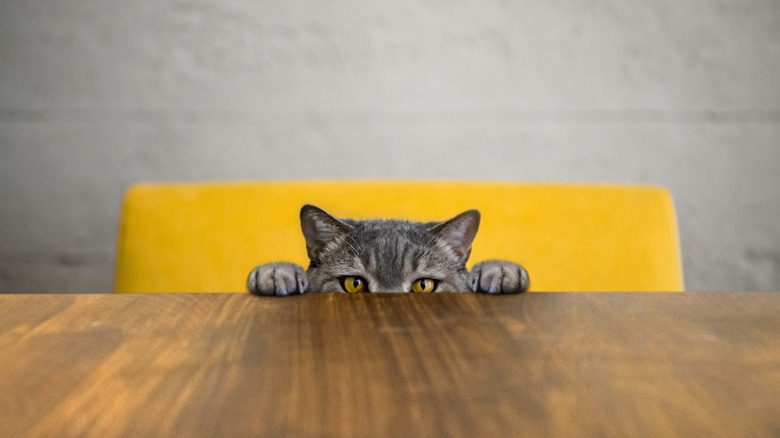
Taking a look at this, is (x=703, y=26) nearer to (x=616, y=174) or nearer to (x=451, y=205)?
(x=616, y=174)

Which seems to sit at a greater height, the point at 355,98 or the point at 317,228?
the point at 355,98

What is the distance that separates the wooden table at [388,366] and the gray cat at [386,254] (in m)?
0.39

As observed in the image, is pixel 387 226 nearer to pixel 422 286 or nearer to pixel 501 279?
pixel 422 286

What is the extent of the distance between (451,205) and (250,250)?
1.36 ft

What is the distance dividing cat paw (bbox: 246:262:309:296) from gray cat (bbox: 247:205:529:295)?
0.81 ft

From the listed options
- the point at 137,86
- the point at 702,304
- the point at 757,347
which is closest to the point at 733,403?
the point at 757,347

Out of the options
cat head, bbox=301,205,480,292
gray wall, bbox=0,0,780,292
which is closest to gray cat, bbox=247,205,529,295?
cat head, bbox=301,205,480,292

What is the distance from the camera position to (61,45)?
6.79ft

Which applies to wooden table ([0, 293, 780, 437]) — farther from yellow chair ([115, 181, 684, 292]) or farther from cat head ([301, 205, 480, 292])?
yellow chair ([115, 181, 684, 292])

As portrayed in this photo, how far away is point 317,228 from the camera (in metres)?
1.17

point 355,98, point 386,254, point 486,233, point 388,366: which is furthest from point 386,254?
point 355,98

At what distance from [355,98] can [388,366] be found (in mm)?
1727

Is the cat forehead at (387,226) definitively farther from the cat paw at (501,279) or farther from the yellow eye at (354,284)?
the cat paw at (501,279)

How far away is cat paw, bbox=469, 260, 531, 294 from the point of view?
2.58ft
